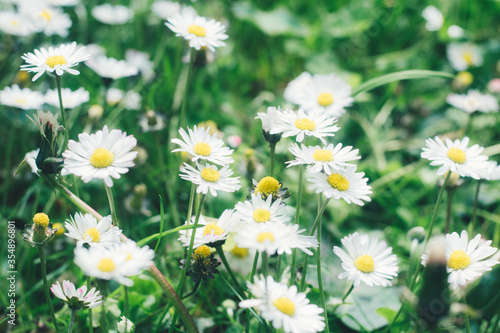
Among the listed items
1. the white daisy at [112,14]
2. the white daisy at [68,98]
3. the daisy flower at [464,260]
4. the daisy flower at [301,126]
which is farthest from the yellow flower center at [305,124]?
the white daisy at [112,14]

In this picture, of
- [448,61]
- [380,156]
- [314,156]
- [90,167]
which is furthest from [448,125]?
[90,167]

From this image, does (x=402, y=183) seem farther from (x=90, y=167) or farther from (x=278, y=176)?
(x=90, y=167)

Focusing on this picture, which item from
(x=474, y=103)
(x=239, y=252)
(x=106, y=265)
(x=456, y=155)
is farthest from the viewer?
(x=474, y=103)

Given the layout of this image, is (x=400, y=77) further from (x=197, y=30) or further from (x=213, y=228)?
(x=213, y=228)

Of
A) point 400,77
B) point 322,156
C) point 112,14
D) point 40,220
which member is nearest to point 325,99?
point 400,77

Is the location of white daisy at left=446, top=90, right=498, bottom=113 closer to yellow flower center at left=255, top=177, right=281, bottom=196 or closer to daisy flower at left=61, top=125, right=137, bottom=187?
yellow flower center at left=255, top=177, right=281, bottom=196
